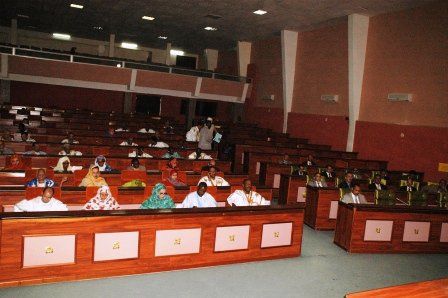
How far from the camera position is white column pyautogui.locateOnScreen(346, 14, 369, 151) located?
38.6 ft

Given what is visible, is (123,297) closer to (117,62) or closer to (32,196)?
(32,196)

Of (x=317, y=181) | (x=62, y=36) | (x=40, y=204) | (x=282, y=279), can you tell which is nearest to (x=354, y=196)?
(x=317, y=181)

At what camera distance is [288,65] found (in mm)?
15102

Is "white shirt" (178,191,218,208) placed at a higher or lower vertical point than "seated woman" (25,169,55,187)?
lower

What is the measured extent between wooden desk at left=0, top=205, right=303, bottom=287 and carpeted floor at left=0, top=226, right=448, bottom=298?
0.38 feet

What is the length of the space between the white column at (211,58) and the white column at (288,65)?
6.90 meters

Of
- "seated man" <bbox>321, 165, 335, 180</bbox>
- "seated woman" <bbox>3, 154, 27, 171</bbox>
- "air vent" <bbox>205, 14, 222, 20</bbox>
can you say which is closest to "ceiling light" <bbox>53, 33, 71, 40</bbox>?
"air vent" <bbox>205, 14, 222, 20</bbox>

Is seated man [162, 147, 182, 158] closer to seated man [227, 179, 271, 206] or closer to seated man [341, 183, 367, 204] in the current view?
seated man [227, 179, 271, 206]

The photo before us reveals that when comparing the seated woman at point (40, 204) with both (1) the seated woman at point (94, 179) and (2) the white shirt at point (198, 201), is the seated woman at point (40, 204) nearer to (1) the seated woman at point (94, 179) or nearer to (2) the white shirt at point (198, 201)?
(1) the seated woman at point (94, 179)

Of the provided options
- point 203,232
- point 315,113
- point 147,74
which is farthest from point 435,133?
point 147,74

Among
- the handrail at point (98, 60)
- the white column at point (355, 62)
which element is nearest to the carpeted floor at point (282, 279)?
the white column at point (355, 62)

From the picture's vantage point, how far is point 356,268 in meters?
5.23

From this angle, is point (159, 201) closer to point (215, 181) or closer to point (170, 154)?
point (215, 181)

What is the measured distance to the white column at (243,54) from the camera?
58.2 feet
